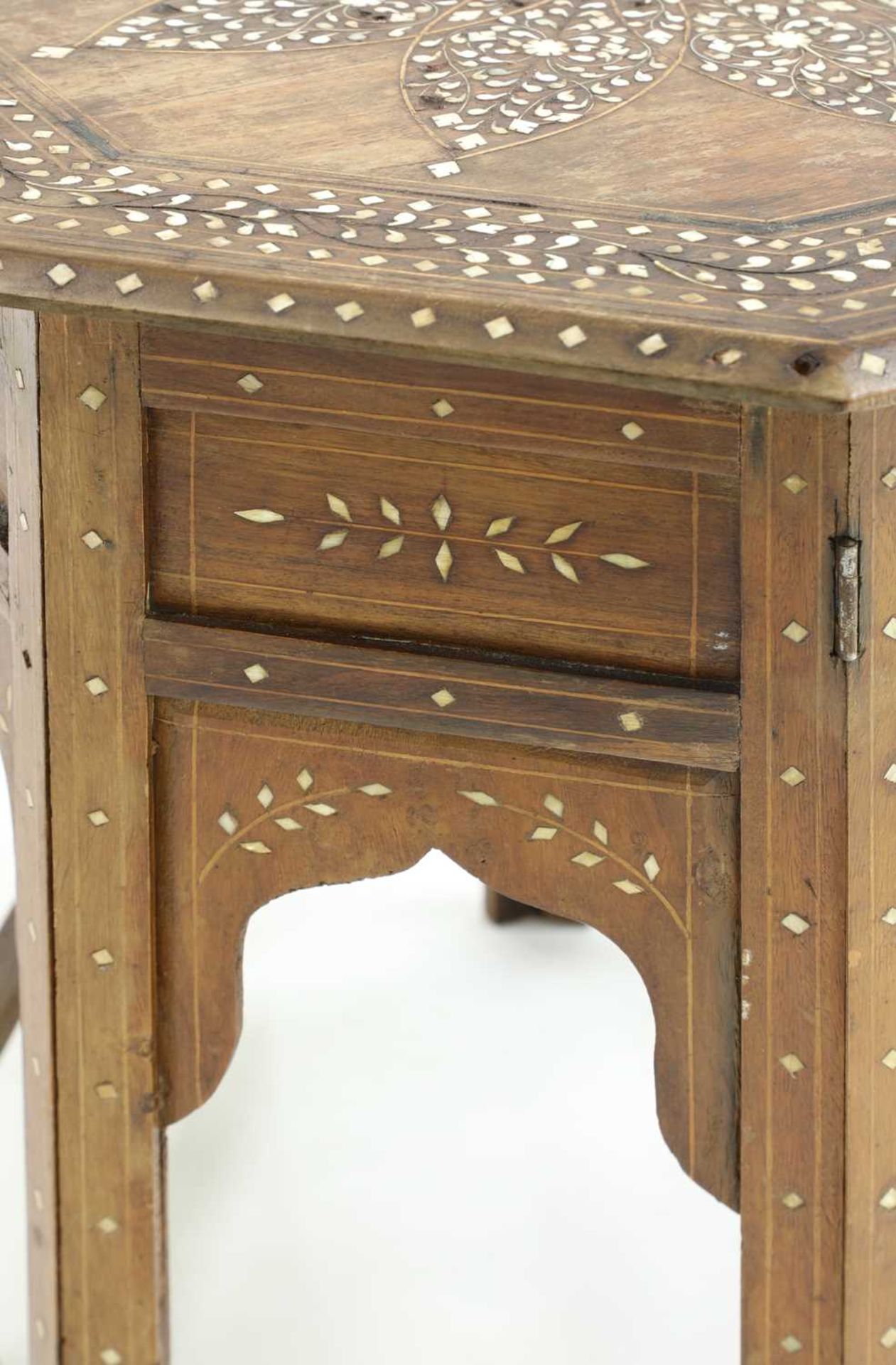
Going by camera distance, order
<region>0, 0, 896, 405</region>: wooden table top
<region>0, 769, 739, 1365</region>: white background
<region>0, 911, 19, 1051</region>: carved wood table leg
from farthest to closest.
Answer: <region>0, 911, 19, 1051</region>: carved wood table leg < <region>0, 769, 739, 1365</region>: white background < <region>0, 0, 896, 405</region>: wooden table top

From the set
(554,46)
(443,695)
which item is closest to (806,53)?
(554,46)

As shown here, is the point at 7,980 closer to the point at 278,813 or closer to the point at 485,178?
the point at 278,813

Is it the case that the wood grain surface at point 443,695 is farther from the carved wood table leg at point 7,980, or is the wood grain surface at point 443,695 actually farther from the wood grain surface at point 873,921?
the carved wood table leg at point 7,980

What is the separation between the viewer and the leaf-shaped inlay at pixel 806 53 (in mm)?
1694

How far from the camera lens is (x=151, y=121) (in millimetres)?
1647

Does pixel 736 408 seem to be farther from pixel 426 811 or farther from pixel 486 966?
pixel 486 966

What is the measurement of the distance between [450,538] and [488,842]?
0.22 meters

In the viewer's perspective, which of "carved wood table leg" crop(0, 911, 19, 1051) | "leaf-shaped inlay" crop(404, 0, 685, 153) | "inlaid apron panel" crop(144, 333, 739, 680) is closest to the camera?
"inlaid apron panel" crop(144, 333, 739, 680)

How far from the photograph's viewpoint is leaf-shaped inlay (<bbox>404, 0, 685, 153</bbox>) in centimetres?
164

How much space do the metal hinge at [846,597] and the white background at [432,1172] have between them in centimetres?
81

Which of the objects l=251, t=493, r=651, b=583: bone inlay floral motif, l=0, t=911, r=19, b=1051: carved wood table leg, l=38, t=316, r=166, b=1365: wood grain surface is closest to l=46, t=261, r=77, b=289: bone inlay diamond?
l=38, t=316, r=166, b=1365: wood grain surface

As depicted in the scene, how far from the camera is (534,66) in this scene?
68.9 inches

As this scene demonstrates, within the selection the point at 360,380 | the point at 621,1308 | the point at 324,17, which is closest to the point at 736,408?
the point at 360,380

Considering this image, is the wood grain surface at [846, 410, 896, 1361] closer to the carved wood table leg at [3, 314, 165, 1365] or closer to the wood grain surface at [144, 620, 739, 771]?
the wood grain surface at [144, 620, 739, 771]
